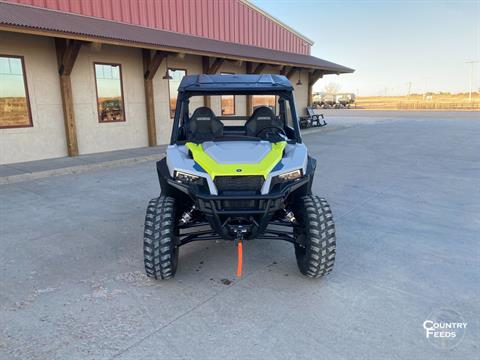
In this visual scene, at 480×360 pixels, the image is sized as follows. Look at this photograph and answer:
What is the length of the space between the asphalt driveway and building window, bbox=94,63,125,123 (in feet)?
17.5

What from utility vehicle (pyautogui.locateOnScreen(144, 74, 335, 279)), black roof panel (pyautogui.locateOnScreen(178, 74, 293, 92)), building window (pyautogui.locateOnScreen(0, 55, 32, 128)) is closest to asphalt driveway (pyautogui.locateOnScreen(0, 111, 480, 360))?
utility vehicle (pyautogui.locateOnScreen(144, 74, 335, 279))

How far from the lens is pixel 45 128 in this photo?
9.18m

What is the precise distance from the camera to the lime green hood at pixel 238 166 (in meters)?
2.92

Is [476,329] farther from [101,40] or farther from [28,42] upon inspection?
[28,42]

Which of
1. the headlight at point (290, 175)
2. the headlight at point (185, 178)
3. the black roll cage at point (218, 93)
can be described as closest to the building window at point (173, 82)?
the black roll cage at point (218, 93)

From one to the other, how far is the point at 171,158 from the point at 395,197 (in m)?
4.26

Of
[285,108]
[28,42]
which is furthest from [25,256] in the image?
[28,42]

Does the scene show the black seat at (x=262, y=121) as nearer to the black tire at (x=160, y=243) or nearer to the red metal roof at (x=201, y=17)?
the black tire at (x=160, y=243)

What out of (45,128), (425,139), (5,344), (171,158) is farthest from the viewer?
(425,139)

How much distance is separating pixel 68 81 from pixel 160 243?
805cm

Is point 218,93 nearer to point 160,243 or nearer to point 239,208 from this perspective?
point 239,208

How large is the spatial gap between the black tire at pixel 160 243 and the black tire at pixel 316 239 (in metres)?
1.12

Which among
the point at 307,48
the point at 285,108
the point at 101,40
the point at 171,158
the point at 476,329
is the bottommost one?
the point at 476,329

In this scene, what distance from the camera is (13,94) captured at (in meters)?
8.62
